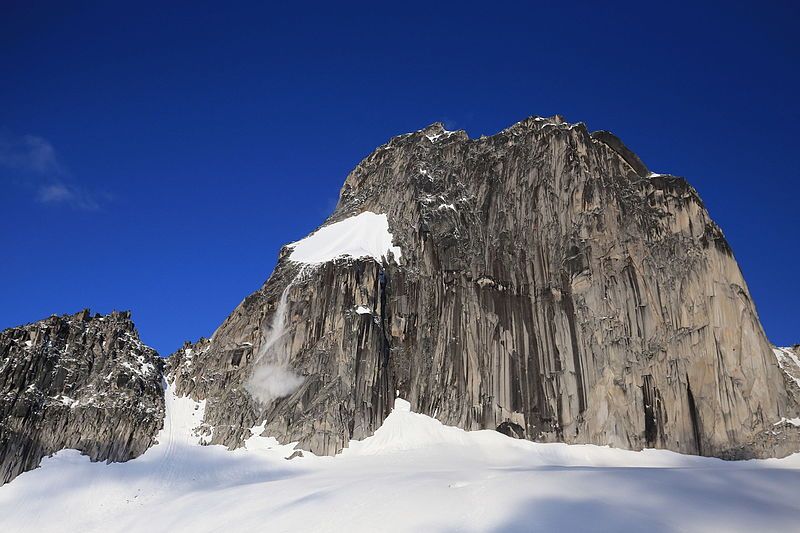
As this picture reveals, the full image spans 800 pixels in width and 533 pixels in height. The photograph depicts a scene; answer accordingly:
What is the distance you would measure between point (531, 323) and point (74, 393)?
50.9 metres

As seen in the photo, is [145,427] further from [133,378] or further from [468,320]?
[468,320]

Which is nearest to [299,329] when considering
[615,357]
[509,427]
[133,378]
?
[133,378]

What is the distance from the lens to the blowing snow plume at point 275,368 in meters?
70.5

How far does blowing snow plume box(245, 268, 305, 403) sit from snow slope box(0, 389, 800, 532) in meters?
5.31

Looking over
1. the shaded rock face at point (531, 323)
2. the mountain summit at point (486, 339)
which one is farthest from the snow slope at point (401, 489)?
the shaded rock face at point (531, 323)

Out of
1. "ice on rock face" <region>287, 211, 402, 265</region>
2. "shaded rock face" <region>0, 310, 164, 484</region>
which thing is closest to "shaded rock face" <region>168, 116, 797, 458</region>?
"ice on rock face" <region>287, 211, 402, 265</region>

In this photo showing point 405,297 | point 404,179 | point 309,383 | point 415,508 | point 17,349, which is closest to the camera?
point 415,508

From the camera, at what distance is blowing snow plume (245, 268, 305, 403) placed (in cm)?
7050

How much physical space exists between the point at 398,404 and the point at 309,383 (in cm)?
1043

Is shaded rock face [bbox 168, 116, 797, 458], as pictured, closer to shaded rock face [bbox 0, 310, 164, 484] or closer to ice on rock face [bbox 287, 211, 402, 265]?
ice on rock face [bbox 287, 211, 402, 265]

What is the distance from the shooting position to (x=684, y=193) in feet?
252

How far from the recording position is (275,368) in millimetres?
72625

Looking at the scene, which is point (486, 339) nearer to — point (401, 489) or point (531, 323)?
point (531, 323)

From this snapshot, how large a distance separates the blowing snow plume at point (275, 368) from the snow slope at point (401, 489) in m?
5.31
